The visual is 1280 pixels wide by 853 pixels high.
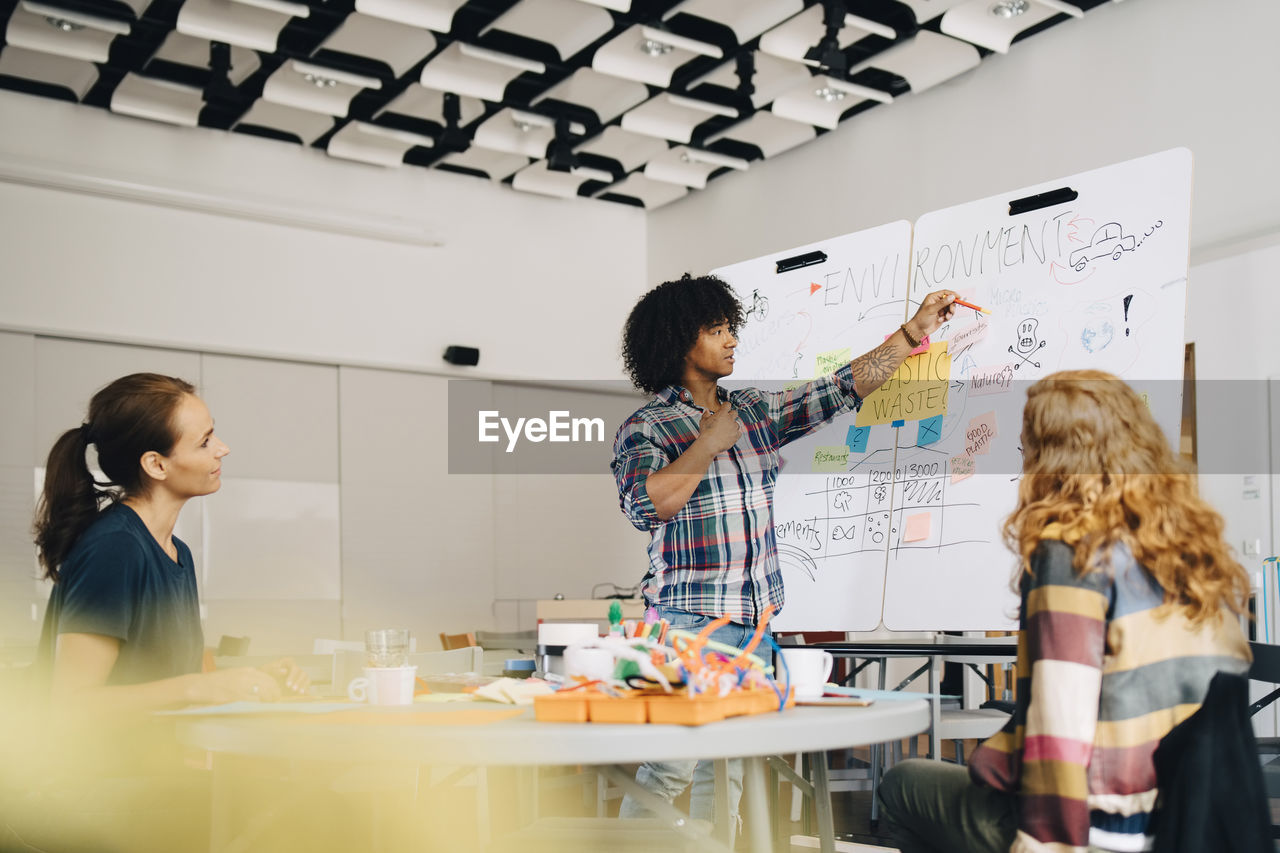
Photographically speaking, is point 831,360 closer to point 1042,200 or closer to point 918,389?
point 918,389

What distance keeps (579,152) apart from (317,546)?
300 cm

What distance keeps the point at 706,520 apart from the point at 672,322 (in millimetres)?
565

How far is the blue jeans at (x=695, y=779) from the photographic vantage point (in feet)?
7.43

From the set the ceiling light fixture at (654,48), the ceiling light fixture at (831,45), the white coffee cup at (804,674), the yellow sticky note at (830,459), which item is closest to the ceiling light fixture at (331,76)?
the ceiling light fixture at (654,48)

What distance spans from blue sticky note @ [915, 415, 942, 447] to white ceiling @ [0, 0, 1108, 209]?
2.80 meters

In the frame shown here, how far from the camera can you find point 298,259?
712 cm

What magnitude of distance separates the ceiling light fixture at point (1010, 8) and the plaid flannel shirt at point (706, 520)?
142 inches

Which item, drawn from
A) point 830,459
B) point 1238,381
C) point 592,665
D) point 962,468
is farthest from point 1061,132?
point 592,665

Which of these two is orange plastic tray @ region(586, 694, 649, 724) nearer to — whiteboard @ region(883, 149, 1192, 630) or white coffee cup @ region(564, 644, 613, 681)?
white coffee cup @ region(564, 644, 613, 681)

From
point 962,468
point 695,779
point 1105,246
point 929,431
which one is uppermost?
point 1105,246

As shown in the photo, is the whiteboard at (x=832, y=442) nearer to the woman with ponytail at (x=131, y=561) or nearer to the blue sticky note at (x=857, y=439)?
the blue sticky note at (x=857, y=439)

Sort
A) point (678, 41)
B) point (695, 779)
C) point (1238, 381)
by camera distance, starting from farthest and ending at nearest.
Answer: point (678, 41) → point (1238, 381) → point (695, 779)

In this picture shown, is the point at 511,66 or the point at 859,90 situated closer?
the point at 511,66

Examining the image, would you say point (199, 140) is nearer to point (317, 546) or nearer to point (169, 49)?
point (169, 49)
